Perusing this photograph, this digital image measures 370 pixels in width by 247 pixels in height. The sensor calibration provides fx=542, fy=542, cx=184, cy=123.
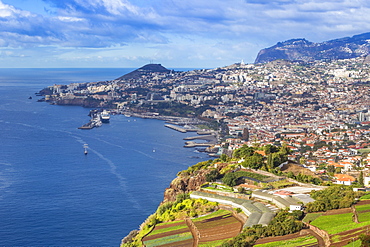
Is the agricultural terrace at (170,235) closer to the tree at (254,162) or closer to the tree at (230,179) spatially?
the tree at (230,179)

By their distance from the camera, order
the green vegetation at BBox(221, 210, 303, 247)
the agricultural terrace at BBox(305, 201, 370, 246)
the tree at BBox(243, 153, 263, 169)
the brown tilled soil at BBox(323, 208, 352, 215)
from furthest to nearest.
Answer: the tree at BBox(243, 153, 263, 169) < the brown tilled soil at BBox(323, 208, 352, 215) < the green vegetation at BBox(221, 210, 303, 247) < the agricultural terrace at BBox(305, 201, 370, 246)

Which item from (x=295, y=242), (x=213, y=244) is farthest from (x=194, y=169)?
(x=295, y=242)

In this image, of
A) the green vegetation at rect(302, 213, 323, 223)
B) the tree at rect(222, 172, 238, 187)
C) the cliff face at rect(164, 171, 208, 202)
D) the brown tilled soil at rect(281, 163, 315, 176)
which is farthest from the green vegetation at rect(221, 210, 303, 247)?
the brown tilled soil at rect(281, 163, 315, 176)

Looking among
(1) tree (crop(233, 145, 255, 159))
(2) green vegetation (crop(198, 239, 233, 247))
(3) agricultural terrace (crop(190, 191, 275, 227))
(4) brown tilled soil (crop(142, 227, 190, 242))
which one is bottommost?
(4) brown tilled soil (crop(142, 227, 190, 242))

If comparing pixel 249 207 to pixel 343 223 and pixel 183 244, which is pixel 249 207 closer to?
pixel 183 244

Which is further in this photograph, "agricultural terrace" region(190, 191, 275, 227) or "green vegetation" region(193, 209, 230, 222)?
"green vegetation" region(193, 209, 230, 222)

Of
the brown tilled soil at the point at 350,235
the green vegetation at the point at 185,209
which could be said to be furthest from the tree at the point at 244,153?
the brown tilled soil at the point at 350,235

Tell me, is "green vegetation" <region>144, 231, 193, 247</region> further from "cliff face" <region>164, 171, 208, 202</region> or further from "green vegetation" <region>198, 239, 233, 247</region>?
"cliff face" <region>164, 171, 208, 202</region>
